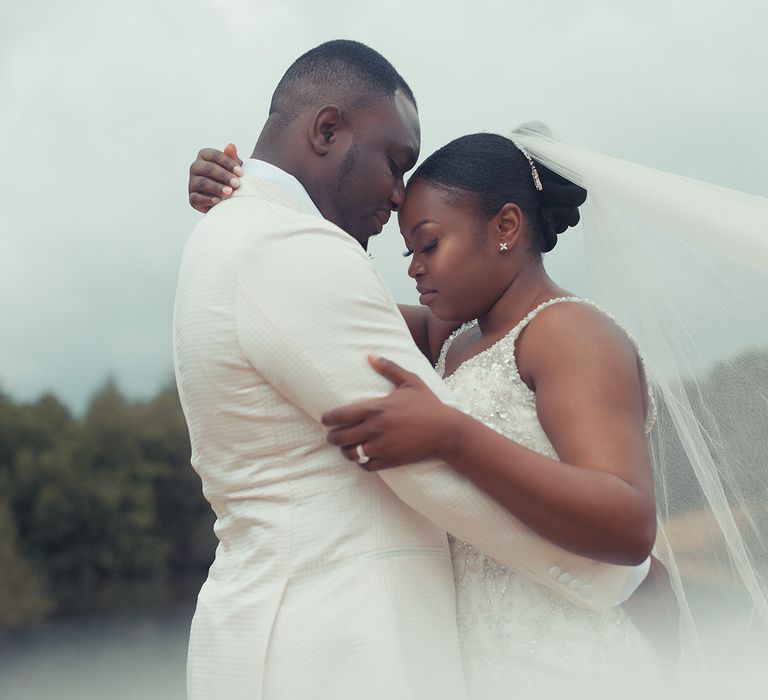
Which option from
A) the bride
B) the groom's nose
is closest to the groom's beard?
the groom's nose

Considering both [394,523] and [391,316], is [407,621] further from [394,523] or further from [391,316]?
Answer: [391,316]

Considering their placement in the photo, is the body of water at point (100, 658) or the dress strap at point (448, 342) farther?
the body of water at point (100, 658)

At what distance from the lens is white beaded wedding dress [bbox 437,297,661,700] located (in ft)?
9.39

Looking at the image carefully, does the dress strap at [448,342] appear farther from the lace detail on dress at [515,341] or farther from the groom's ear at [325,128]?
the groom's ear at [325,128]

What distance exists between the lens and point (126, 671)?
5778cm

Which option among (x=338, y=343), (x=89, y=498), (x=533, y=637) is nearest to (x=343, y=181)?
(x=338, y=343)

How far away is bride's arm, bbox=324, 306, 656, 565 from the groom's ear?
87 centimetres

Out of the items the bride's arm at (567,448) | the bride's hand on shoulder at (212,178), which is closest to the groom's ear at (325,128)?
the bride's hand on shoulder at (212,178)

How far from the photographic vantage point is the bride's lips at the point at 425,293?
3420 mm

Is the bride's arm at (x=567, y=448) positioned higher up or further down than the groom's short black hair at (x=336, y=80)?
further down

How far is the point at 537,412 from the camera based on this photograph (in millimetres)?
2982

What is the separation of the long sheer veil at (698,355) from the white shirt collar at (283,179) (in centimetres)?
86

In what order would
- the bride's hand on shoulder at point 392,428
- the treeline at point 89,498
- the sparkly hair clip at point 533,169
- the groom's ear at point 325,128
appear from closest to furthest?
1. the bride's hand on shoulder at point 392,428
2. the groom's ear at point 325,128
3. the sparkly hair clip at point 533,169
4. the treeline at point 89,498

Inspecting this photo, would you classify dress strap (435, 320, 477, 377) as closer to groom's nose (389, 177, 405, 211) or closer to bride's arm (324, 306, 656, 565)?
groom's nose (389, 177, 405, 211)
